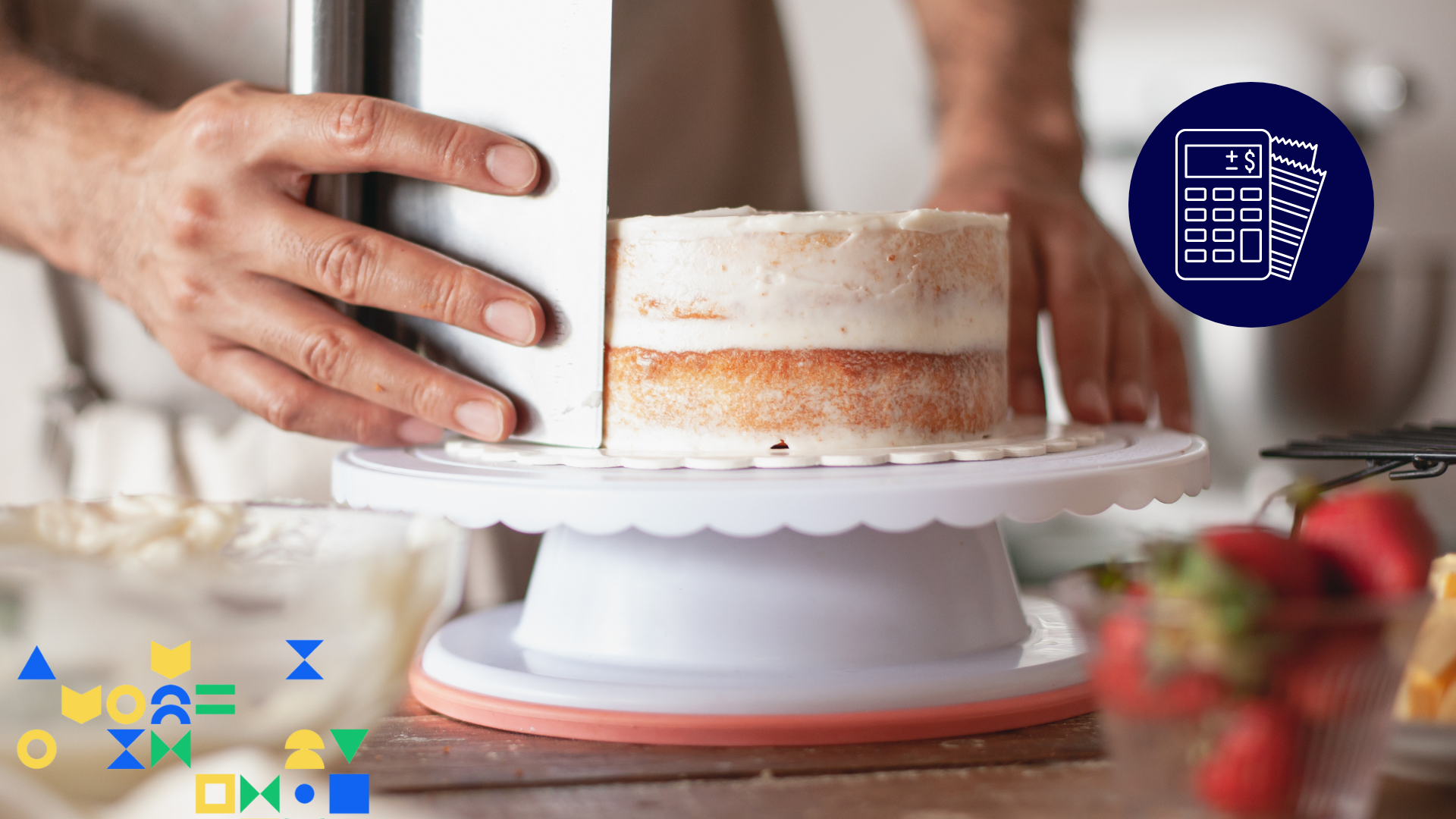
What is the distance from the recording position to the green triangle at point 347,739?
578 millimetres

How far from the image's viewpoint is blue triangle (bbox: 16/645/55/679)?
506 mm

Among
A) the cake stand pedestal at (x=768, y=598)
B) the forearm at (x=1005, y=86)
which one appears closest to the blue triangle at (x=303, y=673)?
the cake stand pedestal at (x=768, y=598)

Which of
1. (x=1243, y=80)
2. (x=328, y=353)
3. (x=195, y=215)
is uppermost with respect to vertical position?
(x=1243, y=80)

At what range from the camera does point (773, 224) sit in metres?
0.92

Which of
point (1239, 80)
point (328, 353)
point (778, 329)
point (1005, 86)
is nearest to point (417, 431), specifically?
point (328, 353)

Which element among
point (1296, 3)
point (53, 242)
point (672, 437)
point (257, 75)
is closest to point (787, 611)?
point (672, 437)

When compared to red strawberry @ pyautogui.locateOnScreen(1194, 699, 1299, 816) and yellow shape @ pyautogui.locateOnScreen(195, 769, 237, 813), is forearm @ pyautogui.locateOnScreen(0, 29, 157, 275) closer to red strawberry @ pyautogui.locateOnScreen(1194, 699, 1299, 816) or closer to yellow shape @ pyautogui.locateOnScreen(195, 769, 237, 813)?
yellow shape @ pyautogui.locateOnScreen(195, 769, 237, 813)

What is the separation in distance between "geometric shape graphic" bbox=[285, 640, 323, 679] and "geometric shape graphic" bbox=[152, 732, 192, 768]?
2.2 inches

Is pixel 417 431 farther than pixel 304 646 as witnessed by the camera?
Yes

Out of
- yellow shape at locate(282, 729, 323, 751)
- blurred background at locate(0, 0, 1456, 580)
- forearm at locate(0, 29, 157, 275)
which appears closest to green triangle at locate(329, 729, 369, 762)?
yellow shape at locate(282, 729, 323, 751)

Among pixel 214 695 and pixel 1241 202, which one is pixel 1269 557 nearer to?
pixel 214 695

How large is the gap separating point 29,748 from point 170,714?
0.06 meters

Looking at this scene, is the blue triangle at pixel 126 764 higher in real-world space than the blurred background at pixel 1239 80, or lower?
lower

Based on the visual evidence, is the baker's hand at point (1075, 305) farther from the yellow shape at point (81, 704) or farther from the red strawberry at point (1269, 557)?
the yellow shape at point (81, 704)
